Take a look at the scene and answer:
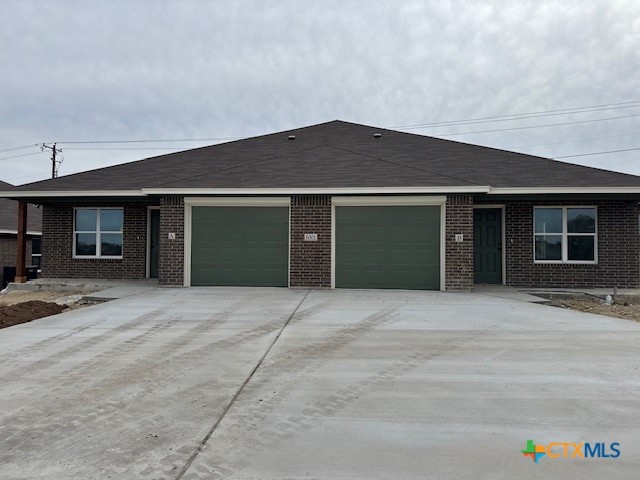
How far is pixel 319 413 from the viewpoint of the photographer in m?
3.92

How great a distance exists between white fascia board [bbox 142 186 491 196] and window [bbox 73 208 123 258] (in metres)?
3.02

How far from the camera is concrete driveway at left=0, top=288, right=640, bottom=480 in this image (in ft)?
10.2

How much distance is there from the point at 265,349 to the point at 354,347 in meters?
1.24

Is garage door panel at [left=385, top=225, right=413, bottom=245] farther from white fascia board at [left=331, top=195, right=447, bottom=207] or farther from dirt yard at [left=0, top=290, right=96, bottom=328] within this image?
dirt yard at [left=0, top=290, right=96, bottom=328]

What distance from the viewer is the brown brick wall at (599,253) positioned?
1295 cm

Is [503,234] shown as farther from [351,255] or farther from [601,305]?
[351,255]

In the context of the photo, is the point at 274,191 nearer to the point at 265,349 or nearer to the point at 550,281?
the point at 265,349

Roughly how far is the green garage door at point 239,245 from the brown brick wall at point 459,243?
178 inches

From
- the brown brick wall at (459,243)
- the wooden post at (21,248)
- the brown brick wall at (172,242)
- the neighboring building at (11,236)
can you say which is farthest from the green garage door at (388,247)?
the neighboring building at (11,236)

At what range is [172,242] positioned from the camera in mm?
12602

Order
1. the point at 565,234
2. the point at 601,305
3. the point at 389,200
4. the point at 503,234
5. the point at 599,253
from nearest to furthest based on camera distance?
the point at 601,305, the point at 389,200, the point at 599,253, the point at 565,234, the point at 503,234

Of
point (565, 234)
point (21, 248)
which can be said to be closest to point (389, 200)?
point (565, 234)

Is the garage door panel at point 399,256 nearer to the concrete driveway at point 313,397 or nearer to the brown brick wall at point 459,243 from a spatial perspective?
the brown brick wall at point 459,243

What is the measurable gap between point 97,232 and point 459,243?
1144cm
